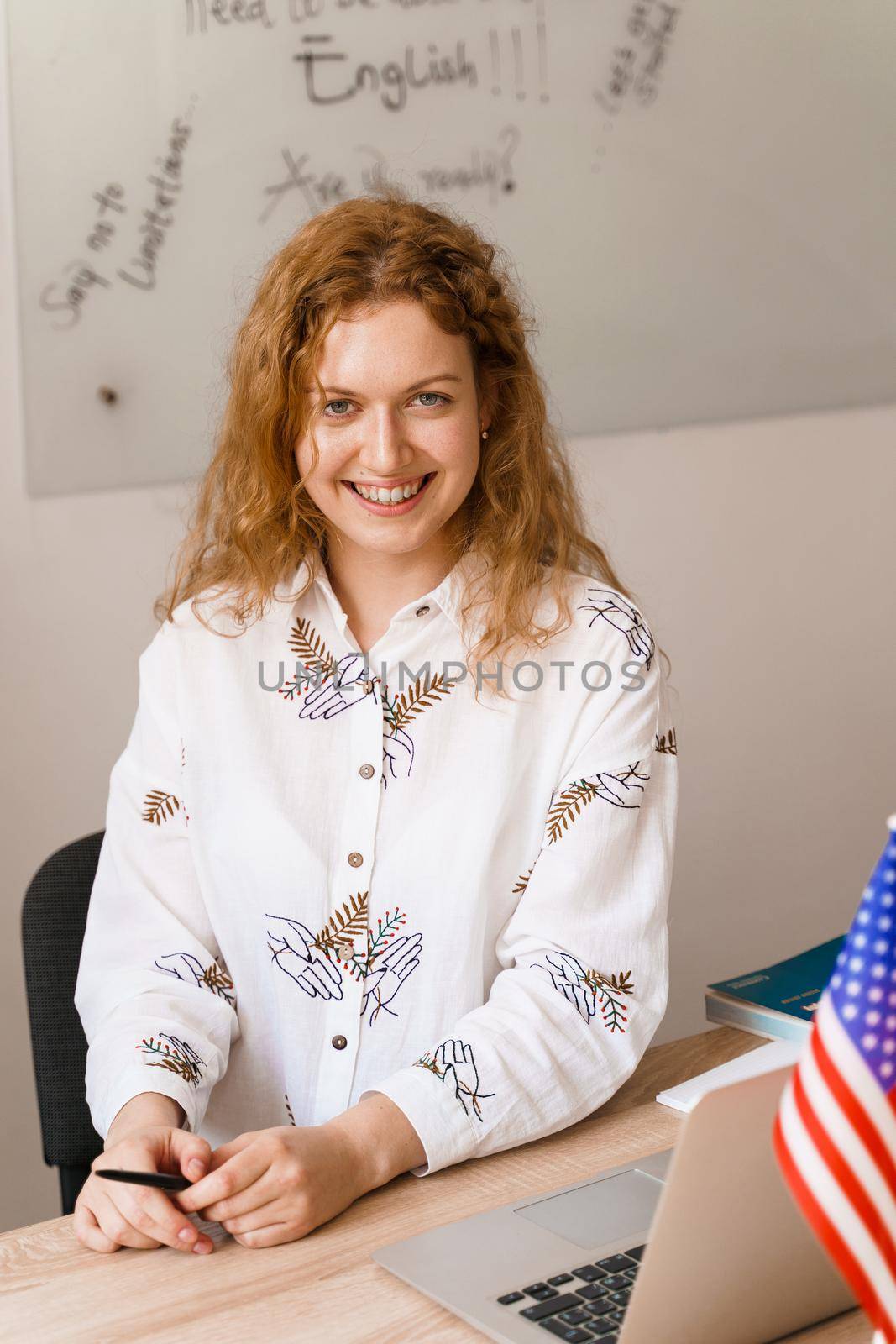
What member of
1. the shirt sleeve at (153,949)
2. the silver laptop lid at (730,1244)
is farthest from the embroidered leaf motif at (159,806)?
the silver laptop lid at (730,1244)

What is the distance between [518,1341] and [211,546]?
0.96 meters

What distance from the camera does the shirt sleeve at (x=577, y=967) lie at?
1093mm

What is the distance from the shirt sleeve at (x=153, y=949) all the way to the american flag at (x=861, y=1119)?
69 cm

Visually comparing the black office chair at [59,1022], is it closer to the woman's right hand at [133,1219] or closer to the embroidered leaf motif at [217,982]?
the embroidered leaf motif at [217,982]

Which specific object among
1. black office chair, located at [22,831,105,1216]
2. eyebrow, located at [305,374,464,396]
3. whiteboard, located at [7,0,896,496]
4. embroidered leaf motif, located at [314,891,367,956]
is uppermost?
whiteboard, located at [7,0,896,496]

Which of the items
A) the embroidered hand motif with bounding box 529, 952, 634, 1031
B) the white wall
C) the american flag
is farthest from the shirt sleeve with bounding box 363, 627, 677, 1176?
the white wall

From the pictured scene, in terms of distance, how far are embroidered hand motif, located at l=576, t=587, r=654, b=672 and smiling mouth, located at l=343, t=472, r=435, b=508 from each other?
0.20 m

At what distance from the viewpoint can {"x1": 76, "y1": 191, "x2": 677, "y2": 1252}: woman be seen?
1.26 meters

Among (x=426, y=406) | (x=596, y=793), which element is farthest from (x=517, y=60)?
(x=596, y=793)

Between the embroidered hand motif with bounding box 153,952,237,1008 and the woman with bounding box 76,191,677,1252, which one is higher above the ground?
the woman with bounding box 76,191,677,1252

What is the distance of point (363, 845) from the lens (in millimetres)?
1337

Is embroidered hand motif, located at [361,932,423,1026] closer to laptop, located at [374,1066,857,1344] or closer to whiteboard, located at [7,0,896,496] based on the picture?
laptop, located at [374,1066,857,1344]

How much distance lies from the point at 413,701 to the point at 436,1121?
1.48ft

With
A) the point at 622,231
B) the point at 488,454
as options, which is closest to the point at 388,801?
the point at 488,454
